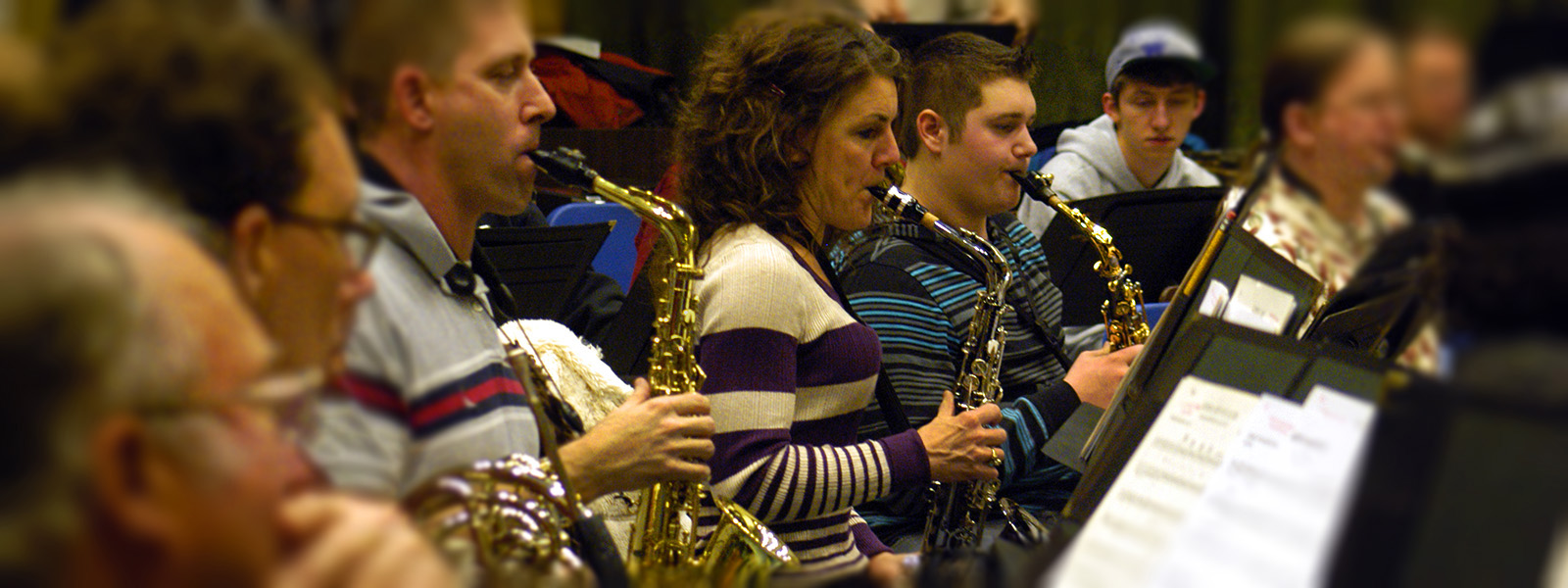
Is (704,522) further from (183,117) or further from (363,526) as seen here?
(183,117)

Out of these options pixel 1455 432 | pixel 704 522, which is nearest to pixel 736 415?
pixel 704 522

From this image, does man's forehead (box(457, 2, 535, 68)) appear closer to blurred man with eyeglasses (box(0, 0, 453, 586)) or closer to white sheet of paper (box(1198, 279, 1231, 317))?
blurred man with eyeglasses (box(0, 0, 453, 586))

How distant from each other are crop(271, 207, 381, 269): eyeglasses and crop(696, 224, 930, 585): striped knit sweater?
1107 mm

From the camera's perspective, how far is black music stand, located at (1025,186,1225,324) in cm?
200

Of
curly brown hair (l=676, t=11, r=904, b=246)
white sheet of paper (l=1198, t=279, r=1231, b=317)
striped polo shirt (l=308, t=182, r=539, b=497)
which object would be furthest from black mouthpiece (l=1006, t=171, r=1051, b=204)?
striped polo shirt (l=308, t=182, r=539, b=497)

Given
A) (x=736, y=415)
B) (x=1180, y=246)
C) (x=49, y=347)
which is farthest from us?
(x=1180, y=246)

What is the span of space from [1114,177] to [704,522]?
948mm

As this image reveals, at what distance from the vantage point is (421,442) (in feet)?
2.27

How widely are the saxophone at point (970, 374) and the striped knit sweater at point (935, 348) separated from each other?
0.03 metres

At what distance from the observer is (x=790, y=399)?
179cm

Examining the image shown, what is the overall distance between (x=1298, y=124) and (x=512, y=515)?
59 cm

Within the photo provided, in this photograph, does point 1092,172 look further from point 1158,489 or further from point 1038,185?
point 1158,489

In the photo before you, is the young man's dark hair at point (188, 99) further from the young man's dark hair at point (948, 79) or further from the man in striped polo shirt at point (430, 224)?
the young man's dark hair at point (948, 79)

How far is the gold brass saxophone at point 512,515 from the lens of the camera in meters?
0.72
